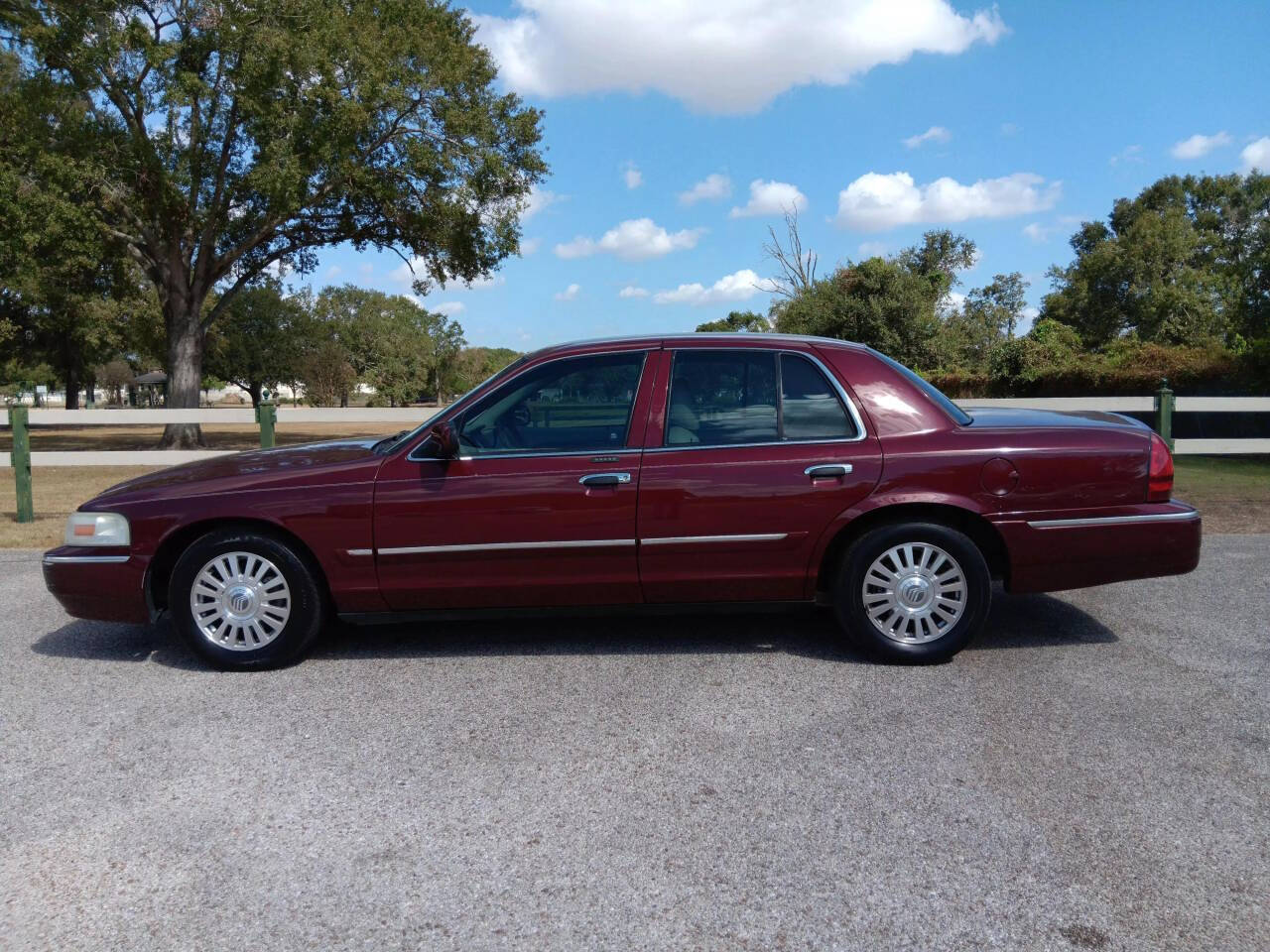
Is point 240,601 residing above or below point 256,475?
below

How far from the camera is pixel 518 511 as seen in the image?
4.88 m

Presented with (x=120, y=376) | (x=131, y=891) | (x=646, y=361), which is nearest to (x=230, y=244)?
(x=646, y=361)

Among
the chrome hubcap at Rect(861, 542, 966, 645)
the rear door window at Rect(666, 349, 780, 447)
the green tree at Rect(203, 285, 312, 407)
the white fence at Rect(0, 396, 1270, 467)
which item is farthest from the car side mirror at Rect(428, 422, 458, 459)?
the green tree at Rect(203, 285, 312, 407)

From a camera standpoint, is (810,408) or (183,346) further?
(183,346)

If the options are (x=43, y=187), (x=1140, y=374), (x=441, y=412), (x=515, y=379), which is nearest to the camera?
(x=515, y=379)

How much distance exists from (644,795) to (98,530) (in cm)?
328

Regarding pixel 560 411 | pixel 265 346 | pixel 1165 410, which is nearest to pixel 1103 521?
pixel 560 411

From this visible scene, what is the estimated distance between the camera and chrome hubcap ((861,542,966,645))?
491 centimetres

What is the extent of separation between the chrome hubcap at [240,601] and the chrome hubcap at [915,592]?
2.92 meters

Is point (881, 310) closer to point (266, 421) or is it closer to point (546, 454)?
point (266, 421)

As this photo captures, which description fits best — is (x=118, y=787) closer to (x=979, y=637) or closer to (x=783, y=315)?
(x=979, y=637)

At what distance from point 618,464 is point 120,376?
11410cm

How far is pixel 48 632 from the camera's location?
588 cm

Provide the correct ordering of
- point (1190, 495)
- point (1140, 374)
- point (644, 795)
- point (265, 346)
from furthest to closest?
point (265, 346)
point (1140, 374)
point (1190, 495)
point (644, 795)
